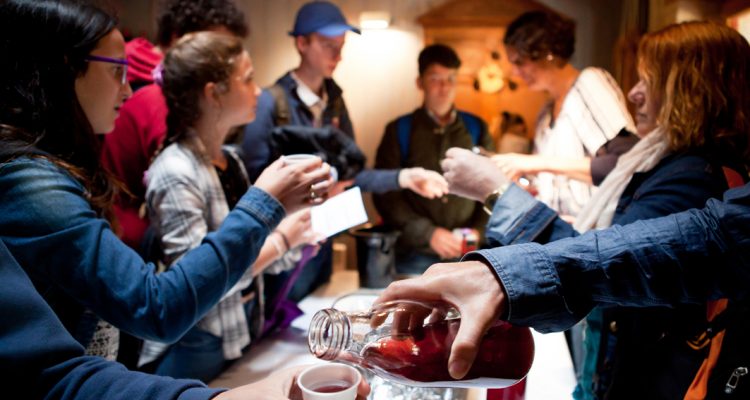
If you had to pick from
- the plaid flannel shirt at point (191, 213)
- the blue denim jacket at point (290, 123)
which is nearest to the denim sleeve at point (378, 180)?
the blue denim jacket at point (290, 123)

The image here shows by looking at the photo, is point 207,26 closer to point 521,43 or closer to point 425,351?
point 521,43

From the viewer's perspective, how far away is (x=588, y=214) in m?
1.24

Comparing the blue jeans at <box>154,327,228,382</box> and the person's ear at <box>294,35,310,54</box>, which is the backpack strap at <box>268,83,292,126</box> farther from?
the blue jeans at <box>154,327,228,382</box>

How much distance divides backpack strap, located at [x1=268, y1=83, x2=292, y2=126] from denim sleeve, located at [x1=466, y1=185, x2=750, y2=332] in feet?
3.84

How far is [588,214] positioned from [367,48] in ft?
2.91

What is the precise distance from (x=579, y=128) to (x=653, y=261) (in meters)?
1.20

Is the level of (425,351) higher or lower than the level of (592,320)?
higher

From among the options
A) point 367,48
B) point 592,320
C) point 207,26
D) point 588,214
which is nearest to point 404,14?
point 367,48

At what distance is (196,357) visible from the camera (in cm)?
115

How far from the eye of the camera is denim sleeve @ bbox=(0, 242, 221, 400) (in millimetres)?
565

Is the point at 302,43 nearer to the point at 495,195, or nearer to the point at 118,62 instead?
the point at 118,62

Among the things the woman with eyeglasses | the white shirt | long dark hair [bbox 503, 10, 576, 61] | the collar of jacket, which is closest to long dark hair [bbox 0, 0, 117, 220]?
the woman with eyeglasses

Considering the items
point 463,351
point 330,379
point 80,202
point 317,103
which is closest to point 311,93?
point 317,103

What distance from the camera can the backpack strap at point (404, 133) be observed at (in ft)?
5.92
